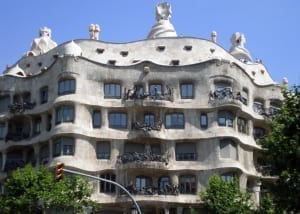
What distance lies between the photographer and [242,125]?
2343 inches

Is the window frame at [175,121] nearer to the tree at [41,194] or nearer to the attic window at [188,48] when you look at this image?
the attic window at [188,48]

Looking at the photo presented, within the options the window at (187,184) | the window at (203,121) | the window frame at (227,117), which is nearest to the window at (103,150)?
the window at (187,184)

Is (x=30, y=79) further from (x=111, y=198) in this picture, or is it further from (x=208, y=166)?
(x=208, y=166)

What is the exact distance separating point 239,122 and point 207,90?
396cm

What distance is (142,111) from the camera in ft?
192

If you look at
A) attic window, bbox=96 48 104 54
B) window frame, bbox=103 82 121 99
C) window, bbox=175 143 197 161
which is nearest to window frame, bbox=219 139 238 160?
window, bbox=175 143 197 161

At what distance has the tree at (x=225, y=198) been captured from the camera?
1902 inches

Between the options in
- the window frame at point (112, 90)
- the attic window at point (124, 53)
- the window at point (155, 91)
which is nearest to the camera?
the window at point (155, 91)

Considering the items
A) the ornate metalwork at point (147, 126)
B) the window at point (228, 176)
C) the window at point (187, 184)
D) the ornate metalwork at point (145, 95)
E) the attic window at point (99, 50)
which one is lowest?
the window at point (187, 184)

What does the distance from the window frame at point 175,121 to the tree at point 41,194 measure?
1127 cm

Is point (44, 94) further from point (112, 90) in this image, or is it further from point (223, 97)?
point (223, 97)

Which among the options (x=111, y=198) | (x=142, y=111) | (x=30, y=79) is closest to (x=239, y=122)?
(x=142, y=111)

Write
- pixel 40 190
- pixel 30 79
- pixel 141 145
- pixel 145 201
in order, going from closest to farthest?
1. pixel 40 190
2. pixel 145 201
3. pixel 141 145
4. pixel 30 79

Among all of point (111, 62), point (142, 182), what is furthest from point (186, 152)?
point (111, 62)
